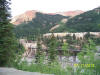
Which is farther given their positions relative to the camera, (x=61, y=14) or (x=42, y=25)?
(x=61, y=14)

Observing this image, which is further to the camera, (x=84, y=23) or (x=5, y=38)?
(x=84, y=23)

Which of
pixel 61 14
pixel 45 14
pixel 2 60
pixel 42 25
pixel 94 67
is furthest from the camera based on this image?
pixel 61 14

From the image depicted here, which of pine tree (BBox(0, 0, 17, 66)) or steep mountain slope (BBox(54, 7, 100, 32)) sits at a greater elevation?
steep mountain slope (BBox(54, 7, 100, 32))

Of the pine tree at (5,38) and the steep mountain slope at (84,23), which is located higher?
the steep mountain slope at (84,23)

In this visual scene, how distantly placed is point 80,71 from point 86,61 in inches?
7.6

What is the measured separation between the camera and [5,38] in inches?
134

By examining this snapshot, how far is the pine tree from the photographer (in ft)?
11.1

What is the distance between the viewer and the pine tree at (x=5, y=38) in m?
3.39

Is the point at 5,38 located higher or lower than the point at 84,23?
lower

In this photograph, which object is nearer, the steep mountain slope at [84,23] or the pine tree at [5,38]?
the pine tree at [5,38]

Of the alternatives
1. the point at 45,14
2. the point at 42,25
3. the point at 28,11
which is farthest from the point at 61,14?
the point at 42,25

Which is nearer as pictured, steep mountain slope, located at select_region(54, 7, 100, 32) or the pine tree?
the pine tree

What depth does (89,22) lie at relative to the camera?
188 feet

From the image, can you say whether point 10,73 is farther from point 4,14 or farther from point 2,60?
point 4,14
